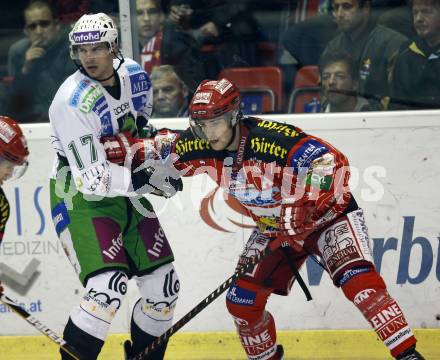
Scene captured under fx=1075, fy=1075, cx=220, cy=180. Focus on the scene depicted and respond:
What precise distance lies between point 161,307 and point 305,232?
30.6 inches

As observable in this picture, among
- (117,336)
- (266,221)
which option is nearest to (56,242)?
(117,336)

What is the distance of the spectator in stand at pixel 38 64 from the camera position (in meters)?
5.44

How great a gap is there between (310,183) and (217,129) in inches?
17.2

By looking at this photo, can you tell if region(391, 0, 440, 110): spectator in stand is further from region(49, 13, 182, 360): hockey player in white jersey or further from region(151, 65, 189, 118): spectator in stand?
region(49, 13, 182, 360): hockey player in white jersey

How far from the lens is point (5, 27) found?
213 inches

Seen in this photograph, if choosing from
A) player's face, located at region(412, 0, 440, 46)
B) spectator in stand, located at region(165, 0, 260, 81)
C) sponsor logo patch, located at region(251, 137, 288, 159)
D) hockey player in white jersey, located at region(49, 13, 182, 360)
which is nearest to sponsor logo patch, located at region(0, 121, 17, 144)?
hockey player in white jersey, located at region(49, 13, 182, 360)

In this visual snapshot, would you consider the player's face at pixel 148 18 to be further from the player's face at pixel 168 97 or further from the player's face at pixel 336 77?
the player's face at pixel 336 77

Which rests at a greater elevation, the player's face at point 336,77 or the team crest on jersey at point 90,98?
the team crest on jersey at point 90,98

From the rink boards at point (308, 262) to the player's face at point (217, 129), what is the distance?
958 millimetres

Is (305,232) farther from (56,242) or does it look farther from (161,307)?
(56,242)

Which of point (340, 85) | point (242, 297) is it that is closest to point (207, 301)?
point (242, 297)

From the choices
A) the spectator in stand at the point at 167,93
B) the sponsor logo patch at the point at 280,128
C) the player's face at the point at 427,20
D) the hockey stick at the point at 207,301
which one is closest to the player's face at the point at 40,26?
the spectator in stand at the point at 167,93

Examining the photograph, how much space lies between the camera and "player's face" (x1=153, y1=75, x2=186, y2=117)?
214 inches

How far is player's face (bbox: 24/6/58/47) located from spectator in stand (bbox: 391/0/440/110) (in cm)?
174
